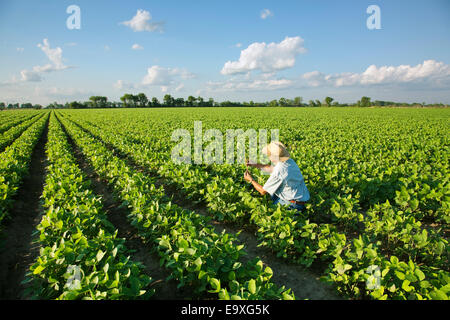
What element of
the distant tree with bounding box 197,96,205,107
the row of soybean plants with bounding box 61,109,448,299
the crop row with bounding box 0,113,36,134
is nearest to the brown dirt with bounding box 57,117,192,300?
the row of soybean plants with bounding box 61,109,448,299

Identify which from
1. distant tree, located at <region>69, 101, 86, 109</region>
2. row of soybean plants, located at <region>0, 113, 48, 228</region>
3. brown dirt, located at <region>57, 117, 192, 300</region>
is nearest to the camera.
Result: brown dirt, located at <region>57, 117, 192, 300</region>

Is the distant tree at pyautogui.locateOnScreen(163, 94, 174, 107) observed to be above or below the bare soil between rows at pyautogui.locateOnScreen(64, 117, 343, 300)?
above

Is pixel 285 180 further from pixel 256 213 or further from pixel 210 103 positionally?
pixel 210 103

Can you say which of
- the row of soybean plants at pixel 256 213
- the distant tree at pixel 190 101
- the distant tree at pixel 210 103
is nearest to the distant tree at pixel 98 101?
the distant tree at pixel 190 101

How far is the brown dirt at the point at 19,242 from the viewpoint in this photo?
3.23m

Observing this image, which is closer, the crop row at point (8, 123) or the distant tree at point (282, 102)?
the crop row at point (8, 123)

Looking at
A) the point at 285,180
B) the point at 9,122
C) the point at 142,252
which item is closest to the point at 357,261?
the point at 285,180

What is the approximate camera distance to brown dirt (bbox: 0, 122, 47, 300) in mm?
3230

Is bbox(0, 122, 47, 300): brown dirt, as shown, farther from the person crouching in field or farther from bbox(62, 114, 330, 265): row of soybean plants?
the person crouching in field

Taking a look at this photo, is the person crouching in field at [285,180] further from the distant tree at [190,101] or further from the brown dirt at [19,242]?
the distant tree at [190,101]
